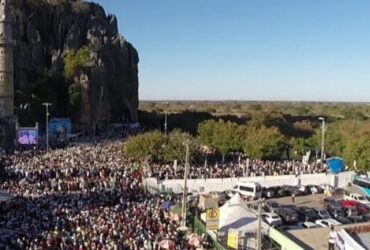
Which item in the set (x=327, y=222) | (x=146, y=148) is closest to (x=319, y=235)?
(x=327, y=222)

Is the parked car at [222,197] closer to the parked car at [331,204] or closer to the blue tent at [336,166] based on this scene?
the parked car at [331,204]

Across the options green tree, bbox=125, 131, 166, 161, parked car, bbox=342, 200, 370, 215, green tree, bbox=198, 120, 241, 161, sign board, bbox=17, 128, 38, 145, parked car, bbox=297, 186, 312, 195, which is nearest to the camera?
parked car, bbox=342, 200, 370, 215

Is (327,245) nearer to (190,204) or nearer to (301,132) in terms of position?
(190,204)

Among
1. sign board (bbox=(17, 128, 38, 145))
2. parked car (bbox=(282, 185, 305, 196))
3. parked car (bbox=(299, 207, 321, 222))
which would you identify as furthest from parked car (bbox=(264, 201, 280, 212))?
sign board (bbox=(17, 128, 38, 145))

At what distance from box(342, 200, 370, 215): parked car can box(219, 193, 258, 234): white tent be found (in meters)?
9.33

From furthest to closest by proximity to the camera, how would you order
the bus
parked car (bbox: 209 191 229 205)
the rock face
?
1. the rock face
2. the bus
3. parked car (bbox: 209 191 229 205)

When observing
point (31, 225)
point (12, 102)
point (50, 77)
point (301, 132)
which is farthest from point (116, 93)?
point (31, 225)

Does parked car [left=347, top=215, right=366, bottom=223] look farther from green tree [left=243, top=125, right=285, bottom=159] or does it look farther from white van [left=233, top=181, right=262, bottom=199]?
green tree [left=243, top=125, right=285, bottom=159]

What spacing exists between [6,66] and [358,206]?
158ft

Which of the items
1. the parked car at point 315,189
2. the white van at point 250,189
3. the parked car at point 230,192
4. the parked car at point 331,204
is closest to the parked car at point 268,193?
the white van at point 250,189

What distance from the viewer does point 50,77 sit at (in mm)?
78000

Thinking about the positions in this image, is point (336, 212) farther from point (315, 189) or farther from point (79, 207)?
point (79, 207)

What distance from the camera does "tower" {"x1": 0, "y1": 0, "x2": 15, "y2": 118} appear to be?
6544cm

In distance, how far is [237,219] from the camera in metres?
24.8
